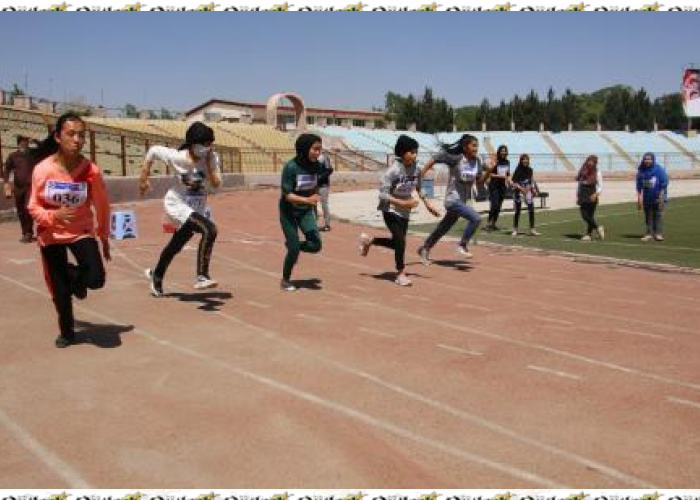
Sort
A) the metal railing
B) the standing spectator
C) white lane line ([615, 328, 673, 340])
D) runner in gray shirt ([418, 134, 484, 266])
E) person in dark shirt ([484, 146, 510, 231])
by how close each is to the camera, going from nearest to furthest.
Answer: white lane line ([615, 328, 673, 340]), runner in gray shirt ([418, 134, 484, 266]), the standing spectator, person in dark shirt ([484, 146, 510, 231]), the metal railing

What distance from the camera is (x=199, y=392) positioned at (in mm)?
4555

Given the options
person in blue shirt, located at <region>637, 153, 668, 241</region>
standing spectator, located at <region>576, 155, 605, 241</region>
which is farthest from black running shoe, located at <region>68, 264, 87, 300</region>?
person in blue shirt, located at <region>637, 153, 668, 241</region>

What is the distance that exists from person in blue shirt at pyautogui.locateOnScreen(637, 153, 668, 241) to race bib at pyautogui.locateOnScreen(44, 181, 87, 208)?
11.6m

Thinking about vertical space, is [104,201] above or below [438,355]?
above

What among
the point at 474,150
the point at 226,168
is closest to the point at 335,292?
the point at 474,150

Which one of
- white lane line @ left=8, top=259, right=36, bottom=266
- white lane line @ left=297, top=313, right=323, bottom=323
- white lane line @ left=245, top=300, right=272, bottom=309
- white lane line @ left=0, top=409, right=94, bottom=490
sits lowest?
white lane line @ left=0, top=409, right=94, bottom=490

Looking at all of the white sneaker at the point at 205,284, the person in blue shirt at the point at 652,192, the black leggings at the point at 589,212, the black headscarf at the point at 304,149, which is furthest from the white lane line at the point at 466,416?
the person in blue shirt at the point at 652,192

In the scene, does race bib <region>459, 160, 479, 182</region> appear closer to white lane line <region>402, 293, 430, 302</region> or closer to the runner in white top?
white lane line <region>402, 293, 430, 302</region>

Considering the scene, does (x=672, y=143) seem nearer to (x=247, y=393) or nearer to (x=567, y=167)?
(x=567, y=167)

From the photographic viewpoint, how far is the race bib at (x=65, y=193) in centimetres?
543

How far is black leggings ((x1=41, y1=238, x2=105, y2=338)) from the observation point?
550cm

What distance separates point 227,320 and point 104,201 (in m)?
1.63

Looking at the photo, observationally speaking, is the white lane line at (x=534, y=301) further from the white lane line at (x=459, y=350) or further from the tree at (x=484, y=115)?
the tree at (x=484, y=115)

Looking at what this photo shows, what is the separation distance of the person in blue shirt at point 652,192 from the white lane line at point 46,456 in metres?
12.8
